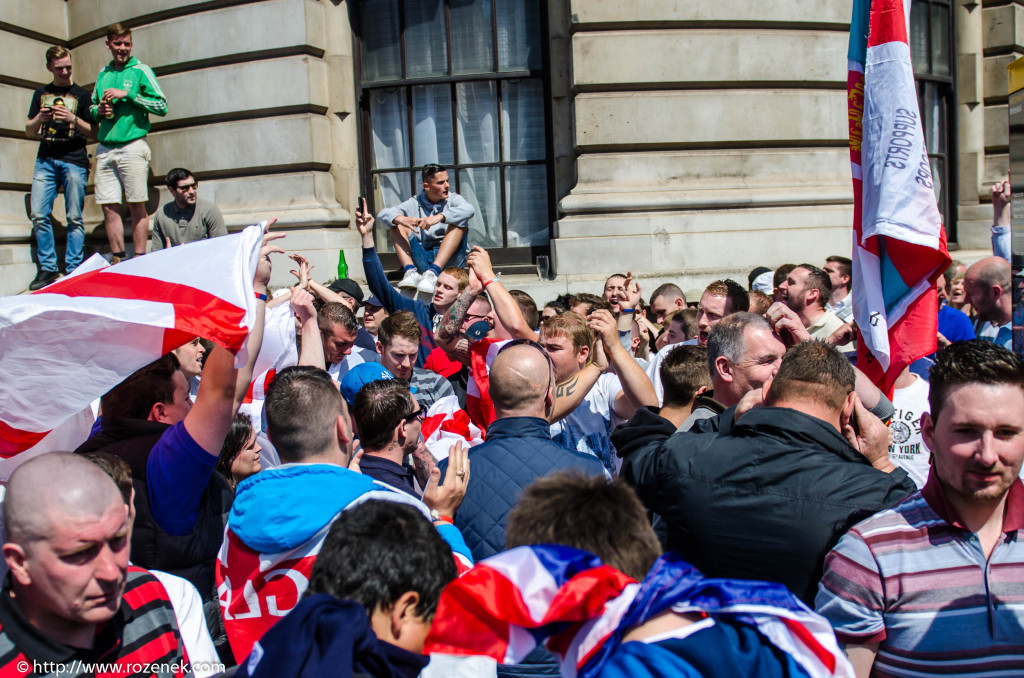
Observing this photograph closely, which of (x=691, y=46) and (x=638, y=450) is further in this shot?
(x=691, y=46)

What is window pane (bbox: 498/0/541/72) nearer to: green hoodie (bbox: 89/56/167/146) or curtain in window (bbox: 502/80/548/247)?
curtain in window (bbox: 502/80/548/247)

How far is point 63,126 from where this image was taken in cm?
996

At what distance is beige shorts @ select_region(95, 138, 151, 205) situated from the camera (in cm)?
970

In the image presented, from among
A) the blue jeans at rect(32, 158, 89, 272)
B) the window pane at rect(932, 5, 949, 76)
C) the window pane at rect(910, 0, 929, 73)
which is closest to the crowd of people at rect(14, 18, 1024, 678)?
the blue jeans at rect(32, 158, 89, 272)

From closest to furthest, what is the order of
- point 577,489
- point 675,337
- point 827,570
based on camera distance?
point 577,489
point 827,570
point 675,337

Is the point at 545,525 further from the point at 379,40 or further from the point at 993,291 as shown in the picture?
the point at 379,40

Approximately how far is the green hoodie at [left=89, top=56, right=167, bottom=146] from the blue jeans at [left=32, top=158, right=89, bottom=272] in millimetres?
785

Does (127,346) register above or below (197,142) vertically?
below

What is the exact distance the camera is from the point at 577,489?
2.03m

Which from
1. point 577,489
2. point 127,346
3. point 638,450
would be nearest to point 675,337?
point 638,450

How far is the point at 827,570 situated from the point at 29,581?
205cm

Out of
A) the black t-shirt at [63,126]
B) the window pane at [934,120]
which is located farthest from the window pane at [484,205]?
the window pane at [934,120]

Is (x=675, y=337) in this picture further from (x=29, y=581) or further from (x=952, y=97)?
(x=952, y=97)

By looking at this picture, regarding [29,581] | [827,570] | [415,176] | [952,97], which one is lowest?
[827,570]
